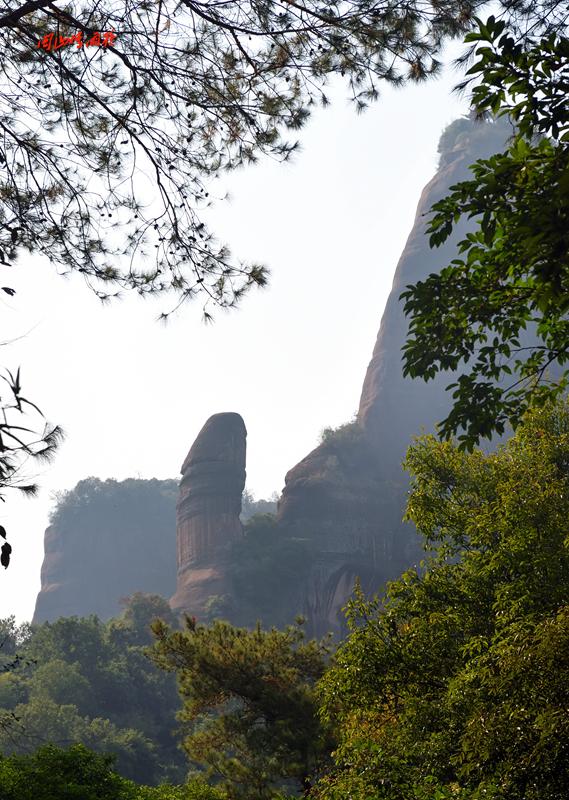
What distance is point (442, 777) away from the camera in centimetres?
778

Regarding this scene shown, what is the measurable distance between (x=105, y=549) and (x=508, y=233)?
86782 mm

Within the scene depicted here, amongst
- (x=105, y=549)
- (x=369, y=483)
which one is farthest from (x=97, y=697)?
(x=105, y=549)

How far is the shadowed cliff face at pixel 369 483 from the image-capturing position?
5366 cm

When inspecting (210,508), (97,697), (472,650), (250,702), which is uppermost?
(210,508)

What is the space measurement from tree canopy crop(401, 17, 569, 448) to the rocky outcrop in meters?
80.9

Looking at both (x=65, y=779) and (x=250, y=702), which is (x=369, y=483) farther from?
(x=65, y=779)

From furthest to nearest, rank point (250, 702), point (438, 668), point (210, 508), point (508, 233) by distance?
point (210, 508), point (250, 702), point (438, 668), point (508, 233)

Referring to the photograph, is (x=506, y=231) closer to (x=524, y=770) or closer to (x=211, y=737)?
(x=524, y=770)

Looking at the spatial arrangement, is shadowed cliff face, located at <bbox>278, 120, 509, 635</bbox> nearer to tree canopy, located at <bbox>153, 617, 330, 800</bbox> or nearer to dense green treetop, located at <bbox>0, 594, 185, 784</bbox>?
dense green treetop, located at <bbox>0, 594, 185, 784</bbox>

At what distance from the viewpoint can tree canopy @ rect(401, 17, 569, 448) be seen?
4.51 m

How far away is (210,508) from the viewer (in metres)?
55.1

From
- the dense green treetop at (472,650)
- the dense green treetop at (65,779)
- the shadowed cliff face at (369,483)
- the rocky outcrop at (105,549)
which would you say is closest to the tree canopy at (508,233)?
the dense green treetop at (472,650)

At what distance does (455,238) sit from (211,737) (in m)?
75.7

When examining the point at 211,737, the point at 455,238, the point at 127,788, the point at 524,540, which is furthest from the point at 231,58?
the point at 455,238
